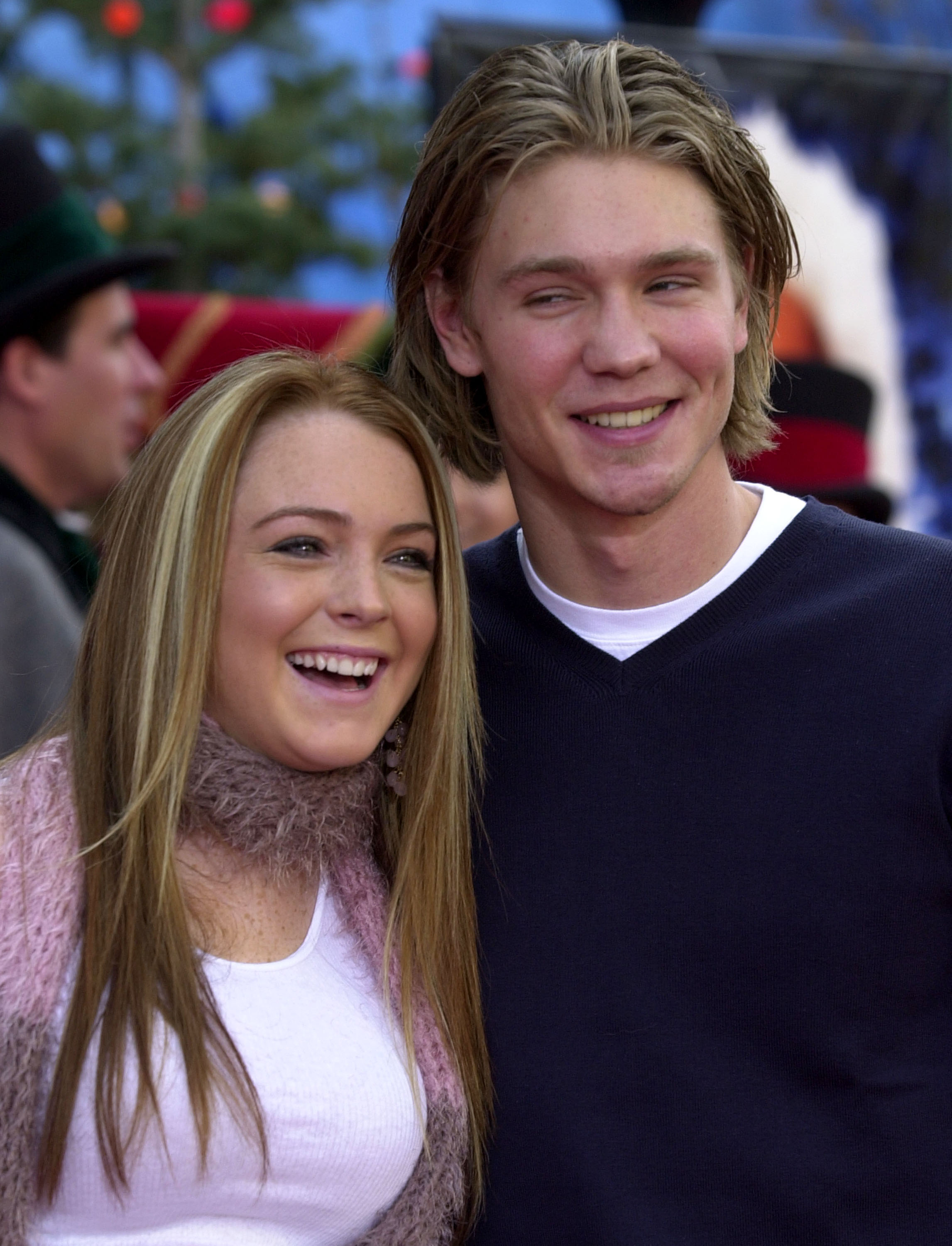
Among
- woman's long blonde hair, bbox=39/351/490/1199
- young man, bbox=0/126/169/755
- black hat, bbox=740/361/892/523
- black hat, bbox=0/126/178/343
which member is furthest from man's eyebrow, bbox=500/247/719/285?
black hat, bbox=740/361/892/523

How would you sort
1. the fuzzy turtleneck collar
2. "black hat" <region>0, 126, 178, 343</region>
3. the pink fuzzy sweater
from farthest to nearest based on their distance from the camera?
"black hat" <region>0, 126, 178, 343</region>
the fuzzy turtleneck collar
the pink fuzzy sweater

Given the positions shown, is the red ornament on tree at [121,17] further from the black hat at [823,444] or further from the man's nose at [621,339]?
the man's nose at [621,339]

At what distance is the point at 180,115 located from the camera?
32.8 feet

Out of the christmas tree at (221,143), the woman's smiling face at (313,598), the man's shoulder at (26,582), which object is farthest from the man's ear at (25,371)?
the christmas tree at (221,143)

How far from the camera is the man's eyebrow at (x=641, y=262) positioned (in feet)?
7.09

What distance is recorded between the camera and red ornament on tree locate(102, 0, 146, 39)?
9.31 m

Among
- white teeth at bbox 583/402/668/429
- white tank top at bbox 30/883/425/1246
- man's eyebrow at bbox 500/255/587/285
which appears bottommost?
white tank top at bbox 30/883/425/1246

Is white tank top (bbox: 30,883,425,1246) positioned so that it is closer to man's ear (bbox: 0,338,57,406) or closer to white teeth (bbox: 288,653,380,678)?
white teeth (bbox: 288,653,380,678)

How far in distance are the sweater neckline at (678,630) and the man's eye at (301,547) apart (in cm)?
39

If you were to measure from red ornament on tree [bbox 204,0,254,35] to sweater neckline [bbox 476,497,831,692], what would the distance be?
318 inches

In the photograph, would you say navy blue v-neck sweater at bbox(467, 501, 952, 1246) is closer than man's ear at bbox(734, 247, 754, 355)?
Yes

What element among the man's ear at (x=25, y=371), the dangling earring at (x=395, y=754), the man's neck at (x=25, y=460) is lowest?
the dangling earring at (x=395, y=754)

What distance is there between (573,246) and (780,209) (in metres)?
0.46

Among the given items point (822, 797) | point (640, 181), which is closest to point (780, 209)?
point (640, 181)
